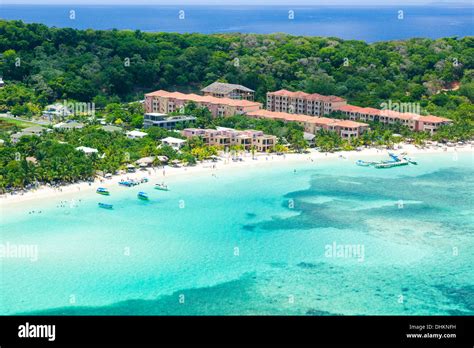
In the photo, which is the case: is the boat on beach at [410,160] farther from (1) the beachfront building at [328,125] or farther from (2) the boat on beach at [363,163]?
(1) the beachfront building at [328,125]

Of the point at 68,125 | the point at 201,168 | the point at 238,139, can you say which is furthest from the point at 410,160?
the point at 68,125

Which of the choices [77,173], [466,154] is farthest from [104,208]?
[466,154]

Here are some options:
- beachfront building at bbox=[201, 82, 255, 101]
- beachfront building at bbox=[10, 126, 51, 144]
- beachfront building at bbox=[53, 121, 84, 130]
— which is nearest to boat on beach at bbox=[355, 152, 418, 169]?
beachfront building at bbox=[201, 82, 255, 101]

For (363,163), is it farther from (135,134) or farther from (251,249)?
(251,249)

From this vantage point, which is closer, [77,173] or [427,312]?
[427,312]

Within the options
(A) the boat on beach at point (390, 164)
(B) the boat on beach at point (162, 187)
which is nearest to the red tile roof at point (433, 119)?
(A) the boat on beach at point (390, 164)

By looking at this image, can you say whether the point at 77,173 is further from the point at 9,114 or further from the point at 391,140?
the point at 391,140
